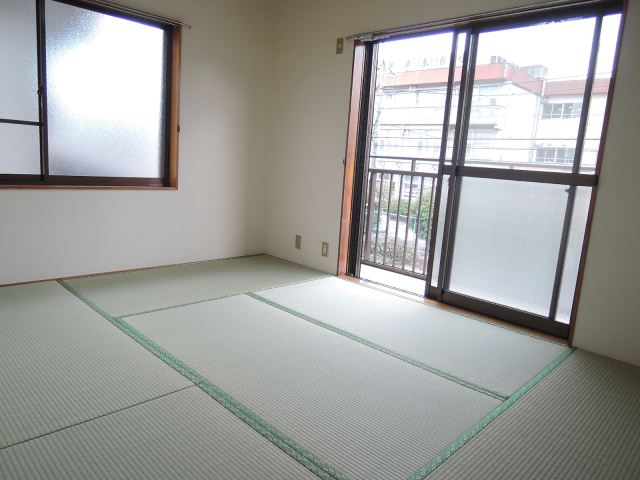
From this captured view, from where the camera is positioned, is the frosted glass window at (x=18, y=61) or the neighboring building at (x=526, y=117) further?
the frosted glass window at (x=18, y=61)

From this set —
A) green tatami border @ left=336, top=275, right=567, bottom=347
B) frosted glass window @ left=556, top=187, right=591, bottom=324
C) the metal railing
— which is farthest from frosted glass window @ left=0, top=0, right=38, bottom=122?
frosted glass window @ left=556, top=187, right=591, bottom=324

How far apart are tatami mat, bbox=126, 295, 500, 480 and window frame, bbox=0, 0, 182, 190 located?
1.26 meters

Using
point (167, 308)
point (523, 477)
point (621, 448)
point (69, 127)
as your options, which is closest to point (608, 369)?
point (621, 448)

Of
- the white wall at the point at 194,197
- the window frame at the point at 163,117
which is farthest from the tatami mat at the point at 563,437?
the window frame at the point at 163,117

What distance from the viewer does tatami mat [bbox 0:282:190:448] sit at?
1670mm

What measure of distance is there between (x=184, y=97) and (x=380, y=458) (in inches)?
123

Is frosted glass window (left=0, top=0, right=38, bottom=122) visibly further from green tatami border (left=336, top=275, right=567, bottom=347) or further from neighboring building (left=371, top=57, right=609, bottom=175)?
neighboring building (left=371, top=57, right=609, bottom=175)

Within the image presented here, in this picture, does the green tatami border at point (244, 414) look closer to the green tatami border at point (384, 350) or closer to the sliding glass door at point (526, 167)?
the green tatami border at point (384, 350)

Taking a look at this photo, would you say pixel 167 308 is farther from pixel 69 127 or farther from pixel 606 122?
pixel 606 122

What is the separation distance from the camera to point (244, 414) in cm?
175

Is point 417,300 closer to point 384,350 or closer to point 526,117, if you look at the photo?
point 384,350

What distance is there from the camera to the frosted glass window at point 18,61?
2846 mm

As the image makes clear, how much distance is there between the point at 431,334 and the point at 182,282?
5.93ft

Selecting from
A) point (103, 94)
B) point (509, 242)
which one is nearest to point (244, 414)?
point (509, 242)
